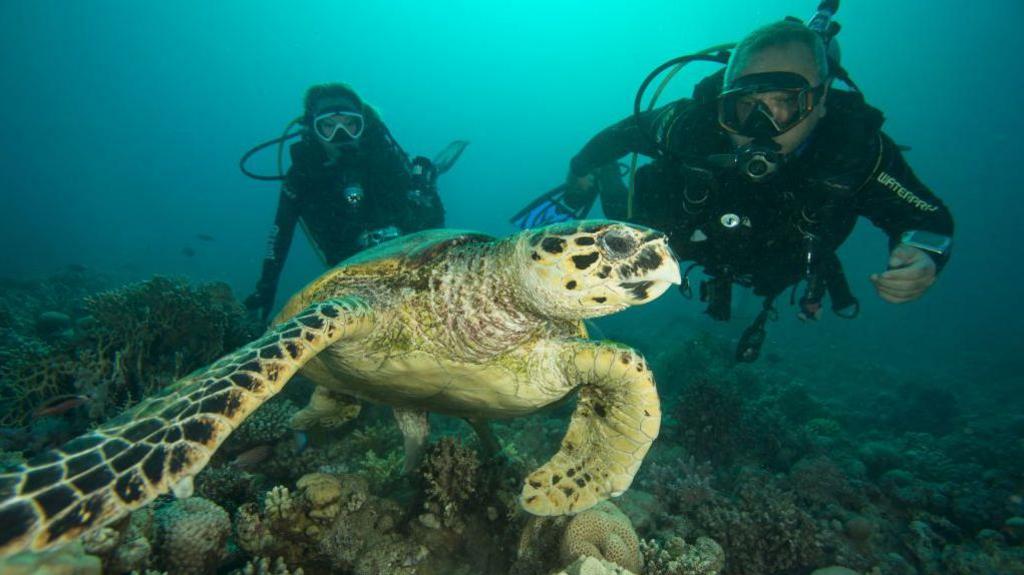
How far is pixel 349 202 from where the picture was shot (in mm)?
7430

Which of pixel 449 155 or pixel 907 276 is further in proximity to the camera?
pixel 449 155

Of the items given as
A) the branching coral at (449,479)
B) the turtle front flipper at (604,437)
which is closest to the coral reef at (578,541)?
the turtle front flipper at (604,437)

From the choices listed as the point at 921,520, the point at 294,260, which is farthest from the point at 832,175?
the point at 294,260

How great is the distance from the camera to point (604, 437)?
3.05 meters

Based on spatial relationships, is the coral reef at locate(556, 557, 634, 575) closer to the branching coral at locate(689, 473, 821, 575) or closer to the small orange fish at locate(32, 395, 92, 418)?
the branching coral at locate(689, 473, 821, 575)

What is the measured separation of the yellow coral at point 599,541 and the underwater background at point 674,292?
226 mm

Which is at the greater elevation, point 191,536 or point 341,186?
point 341,186

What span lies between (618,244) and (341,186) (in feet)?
Answer: 22.4

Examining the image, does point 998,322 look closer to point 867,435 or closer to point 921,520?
point 867,435

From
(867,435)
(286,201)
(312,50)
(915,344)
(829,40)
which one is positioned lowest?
(915,344)

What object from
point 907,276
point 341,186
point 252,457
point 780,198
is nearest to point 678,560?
point 907,276

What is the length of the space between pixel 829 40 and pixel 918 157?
276ft

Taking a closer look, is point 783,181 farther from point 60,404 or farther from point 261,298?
point 261,298

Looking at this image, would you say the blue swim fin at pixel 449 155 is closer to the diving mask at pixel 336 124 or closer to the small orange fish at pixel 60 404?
the diving mask at pixel 336 124
